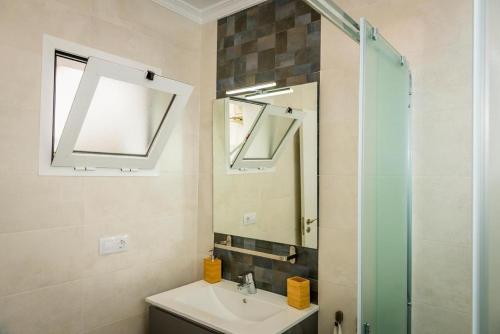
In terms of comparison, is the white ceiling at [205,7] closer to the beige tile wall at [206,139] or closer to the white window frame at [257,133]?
the beige tile wall at [206,139]

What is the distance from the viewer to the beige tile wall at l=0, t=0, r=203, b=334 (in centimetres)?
146

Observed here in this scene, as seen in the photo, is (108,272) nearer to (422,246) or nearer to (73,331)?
(73,331)

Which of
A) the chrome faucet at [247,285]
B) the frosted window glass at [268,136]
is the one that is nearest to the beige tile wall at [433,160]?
the frosted window glass at [268,136]

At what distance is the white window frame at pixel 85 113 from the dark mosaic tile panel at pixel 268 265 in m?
0.81

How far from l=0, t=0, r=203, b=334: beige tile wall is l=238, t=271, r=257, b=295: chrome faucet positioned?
468 mm

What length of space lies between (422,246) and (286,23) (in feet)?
4.56

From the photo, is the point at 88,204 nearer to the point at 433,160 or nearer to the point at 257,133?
the point at 257,133

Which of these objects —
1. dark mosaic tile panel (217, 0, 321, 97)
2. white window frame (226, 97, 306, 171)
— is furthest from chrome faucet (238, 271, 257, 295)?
dark mosaic tile panel (217, 0, 321, 97)

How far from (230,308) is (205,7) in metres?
1.97

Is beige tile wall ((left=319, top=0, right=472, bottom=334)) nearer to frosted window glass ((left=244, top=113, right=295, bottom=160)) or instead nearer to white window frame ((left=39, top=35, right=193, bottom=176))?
frosted window glass ((left=244, top=113, right=295, bottom=160))

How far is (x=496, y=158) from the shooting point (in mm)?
611

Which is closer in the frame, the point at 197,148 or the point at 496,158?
the point at 496,158

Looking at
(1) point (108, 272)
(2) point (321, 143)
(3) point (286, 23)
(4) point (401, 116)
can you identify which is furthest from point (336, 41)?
(1) point (108, 272)

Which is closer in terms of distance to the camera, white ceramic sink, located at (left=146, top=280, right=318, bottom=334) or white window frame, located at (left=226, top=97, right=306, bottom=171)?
white ceramic sink, located at (left=146, top=280, right=318, bottom=334)
